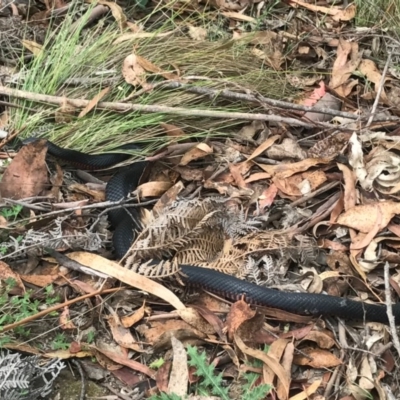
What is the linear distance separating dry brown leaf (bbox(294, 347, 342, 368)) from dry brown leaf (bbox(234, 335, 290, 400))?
141mm

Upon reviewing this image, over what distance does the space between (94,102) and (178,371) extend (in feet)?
5.52

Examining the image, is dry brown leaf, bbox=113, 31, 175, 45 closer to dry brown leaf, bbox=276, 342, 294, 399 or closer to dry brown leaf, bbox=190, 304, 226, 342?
dry brown leaf, bbox=190, 304, 226, 342

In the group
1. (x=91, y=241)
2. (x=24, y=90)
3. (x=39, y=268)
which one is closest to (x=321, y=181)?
(x=91, y=241)

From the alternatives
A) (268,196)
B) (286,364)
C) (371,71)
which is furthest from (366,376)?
(371,71)

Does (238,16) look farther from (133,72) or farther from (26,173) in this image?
(26,173)

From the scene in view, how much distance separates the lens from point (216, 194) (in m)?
3.48

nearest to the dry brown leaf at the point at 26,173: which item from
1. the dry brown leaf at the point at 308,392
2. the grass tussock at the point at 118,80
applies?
the grass tussock at the point at 118,80

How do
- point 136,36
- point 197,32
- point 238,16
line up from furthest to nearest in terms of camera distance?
point 238,16, point 197,32, point 136,36

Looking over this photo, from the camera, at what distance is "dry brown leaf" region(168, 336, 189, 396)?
2.59 metres

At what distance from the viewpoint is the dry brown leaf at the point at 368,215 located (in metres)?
3.21

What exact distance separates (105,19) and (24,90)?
93cm

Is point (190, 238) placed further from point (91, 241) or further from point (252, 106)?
point (252, 106)

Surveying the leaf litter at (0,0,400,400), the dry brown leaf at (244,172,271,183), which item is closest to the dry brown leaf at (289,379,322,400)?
the leaf litter at (0,0,400,400)

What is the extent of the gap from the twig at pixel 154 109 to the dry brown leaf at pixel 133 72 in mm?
185
